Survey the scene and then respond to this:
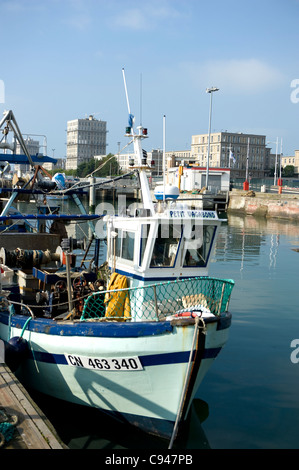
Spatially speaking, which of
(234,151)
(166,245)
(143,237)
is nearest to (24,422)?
(143,237)

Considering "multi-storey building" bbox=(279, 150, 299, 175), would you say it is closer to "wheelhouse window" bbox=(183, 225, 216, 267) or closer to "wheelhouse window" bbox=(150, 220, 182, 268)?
"wheelhouse window" bbox=(183, 225, 216, 267)

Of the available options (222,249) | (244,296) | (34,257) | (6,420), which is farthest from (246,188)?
(6,420)

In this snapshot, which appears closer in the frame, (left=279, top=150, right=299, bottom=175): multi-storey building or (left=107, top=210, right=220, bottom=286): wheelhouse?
(left=107, top=210, right=220, bottom=286): wheelhouse

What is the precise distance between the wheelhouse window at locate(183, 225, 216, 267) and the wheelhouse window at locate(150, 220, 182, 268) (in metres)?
0.26

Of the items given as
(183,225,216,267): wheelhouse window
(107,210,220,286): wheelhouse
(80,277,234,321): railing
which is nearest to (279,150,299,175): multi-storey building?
(183,225,216,267): wheelhouse window

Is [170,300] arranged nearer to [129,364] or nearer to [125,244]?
[129,364]

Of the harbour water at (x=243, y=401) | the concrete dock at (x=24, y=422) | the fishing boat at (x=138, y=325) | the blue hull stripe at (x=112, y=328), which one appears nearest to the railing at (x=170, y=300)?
the fishing boat at (x=138, y=325)

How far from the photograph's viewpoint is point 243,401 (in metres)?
9.83

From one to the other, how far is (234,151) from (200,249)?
134m

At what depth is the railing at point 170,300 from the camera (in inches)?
326

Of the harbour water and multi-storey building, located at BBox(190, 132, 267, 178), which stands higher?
multi-storey building, located at BBox(190, 132, 267, 178)

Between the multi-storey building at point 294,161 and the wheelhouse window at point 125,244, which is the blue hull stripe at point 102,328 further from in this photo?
the multi-storey building at point 294,161

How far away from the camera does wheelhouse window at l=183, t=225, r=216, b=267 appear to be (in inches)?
380
